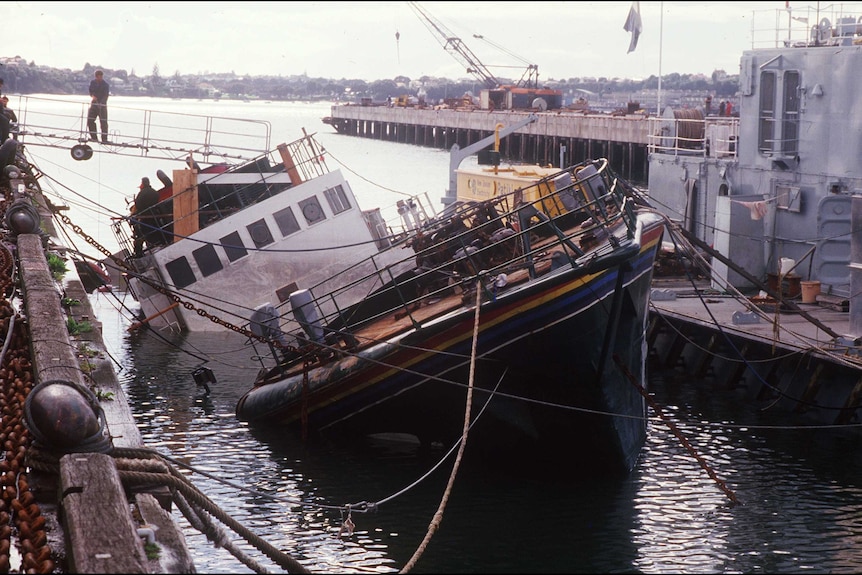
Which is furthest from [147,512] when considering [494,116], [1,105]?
[494,116]

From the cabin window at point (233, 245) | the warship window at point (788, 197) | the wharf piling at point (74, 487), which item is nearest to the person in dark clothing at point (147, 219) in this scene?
the cabin window at point (233, 245)

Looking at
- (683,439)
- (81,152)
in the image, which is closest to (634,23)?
(81,152)

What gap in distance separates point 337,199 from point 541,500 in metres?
13.3

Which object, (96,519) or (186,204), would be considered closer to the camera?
(96,519)

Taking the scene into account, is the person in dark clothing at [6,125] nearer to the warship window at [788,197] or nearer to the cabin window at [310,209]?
the cabin window at [310,209]

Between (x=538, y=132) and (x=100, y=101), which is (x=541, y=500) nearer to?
(x=100, y=101)

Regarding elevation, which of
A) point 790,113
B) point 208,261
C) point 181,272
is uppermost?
point 790,113

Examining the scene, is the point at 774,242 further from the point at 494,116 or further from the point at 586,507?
the point at 494,116

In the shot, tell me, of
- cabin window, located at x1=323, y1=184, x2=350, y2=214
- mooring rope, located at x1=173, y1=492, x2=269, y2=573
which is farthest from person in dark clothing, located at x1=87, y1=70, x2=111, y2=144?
mooring rope, located at x1=173, y1=492, x2=269, y2=573

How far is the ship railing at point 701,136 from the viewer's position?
32.7 meters

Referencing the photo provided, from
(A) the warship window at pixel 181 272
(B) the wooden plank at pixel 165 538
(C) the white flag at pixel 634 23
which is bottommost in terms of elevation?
(A) the warship window at pixel 181 272

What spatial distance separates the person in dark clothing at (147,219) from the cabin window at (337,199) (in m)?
4.55

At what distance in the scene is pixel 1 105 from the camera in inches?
1167

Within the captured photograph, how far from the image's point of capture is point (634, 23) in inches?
2093
